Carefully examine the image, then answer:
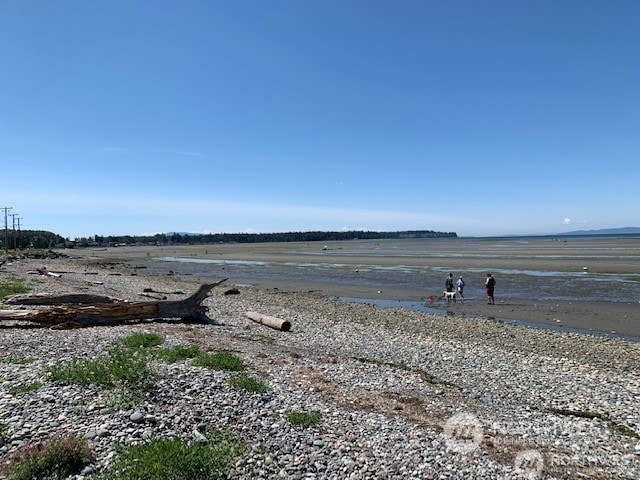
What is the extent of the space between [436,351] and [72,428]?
40.6 feet

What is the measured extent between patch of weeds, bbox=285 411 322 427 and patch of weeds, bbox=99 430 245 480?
131 centimetres

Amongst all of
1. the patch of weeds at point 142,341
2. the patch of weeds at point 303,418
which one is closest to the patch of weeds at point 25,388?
the patch of weeds at point 142,341

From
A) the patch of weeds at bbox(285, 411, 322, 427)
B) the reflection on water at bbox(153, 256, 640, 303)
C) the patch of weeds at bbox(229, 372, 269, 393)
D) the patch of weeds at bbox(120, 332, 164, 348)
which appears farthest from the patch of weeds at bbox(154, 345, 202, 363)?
the reflection on water at bbox(153, 256, 640, 303)

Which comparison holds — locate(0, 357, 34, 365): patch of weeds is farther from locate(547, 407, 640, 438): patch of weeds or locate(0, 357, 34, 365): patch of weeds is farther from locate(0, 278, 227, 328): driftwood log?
locate(547, 407, 640, 438): patch of weeds

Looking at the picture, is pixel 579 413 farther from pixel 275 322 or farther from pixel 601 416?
pixel 275 322

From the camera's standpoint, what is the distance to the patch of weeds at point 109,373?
9.34 metres

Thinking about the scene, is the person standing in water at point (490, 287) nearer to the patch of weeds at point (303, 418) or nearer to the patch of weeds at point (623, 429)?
the patch of weeds at point (623, 429)

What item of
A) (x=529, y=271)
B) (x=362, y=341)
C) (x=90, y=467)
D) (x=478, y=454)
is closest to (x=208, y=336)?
(x=362, y=341)

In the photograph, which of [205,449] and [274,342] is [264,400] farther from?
[274,342]

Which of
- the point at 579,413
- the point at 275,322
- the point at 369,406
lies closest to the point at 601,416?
the point at 579,413

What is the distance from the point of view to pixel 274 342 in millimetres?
16734

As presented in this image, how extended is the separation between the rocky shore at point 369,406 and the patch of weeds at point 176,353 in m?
0.74

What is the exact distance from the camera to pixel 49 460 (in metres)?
6.34

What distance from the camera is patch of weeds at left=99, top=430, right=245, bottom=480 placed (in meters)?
6.32
